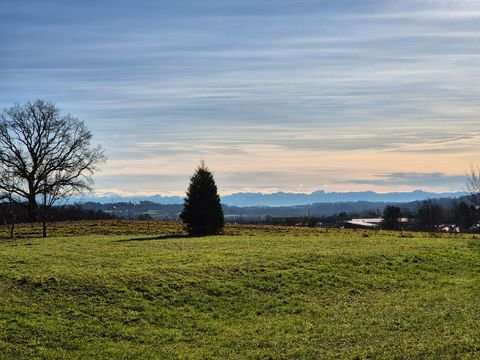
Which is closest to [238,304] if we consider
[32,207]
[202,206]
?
[202,206]

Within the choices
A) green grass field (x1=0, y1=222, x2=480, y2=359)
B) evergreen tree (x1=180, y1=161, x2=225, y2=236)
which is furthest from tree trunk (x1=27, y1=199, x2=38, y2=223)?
green grass field (x1=0, y1=222, x2=480, y2=359)

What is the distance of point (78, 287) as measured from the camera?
59.6 ft

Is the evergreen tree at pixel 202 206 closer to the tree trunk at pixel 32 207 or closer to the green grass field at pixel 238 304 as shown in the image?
the green grass field at pixel 238 304

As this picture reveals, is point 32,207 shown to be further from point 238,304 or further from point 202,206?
point 238,304

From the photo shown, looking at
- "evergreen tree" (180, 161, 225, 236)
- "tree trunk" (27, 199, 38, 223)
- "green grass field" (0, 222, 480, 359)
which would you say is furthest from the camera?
"tree trunk" (27, 199, 38, 223)

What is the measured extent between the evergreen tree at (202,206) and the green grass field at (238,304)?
50.9ft

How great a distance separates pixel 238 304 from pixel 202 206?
2589 centimetres

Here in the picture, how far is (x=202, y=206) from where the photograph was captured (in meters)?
43.8

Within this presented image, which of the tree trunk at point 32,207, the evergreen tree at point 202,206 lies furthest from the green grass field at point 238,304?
the tree trunk at point 32,207

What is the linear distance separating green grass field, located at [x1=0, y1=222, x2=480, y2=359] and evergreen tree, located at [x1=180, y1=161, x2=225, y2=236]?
15.5 m

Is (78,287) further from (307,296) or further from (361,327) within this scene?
(361,327)

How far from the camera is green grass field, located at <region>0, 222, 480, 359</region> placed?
42.7ft

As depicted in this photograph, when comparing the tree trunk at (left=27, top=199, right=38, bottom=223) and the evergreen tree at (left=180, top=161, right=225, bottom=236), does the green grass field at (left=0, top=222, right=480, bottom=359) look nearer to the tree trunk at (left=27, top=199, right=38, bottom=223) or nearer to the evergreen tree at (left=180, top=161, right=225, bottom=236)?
the evergreen tree at (left=180, top=161, right=225, bottom=236)

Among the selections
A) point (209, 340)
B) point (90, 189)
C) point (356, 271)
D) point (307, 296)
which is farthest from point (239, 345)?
point (90, 189)
